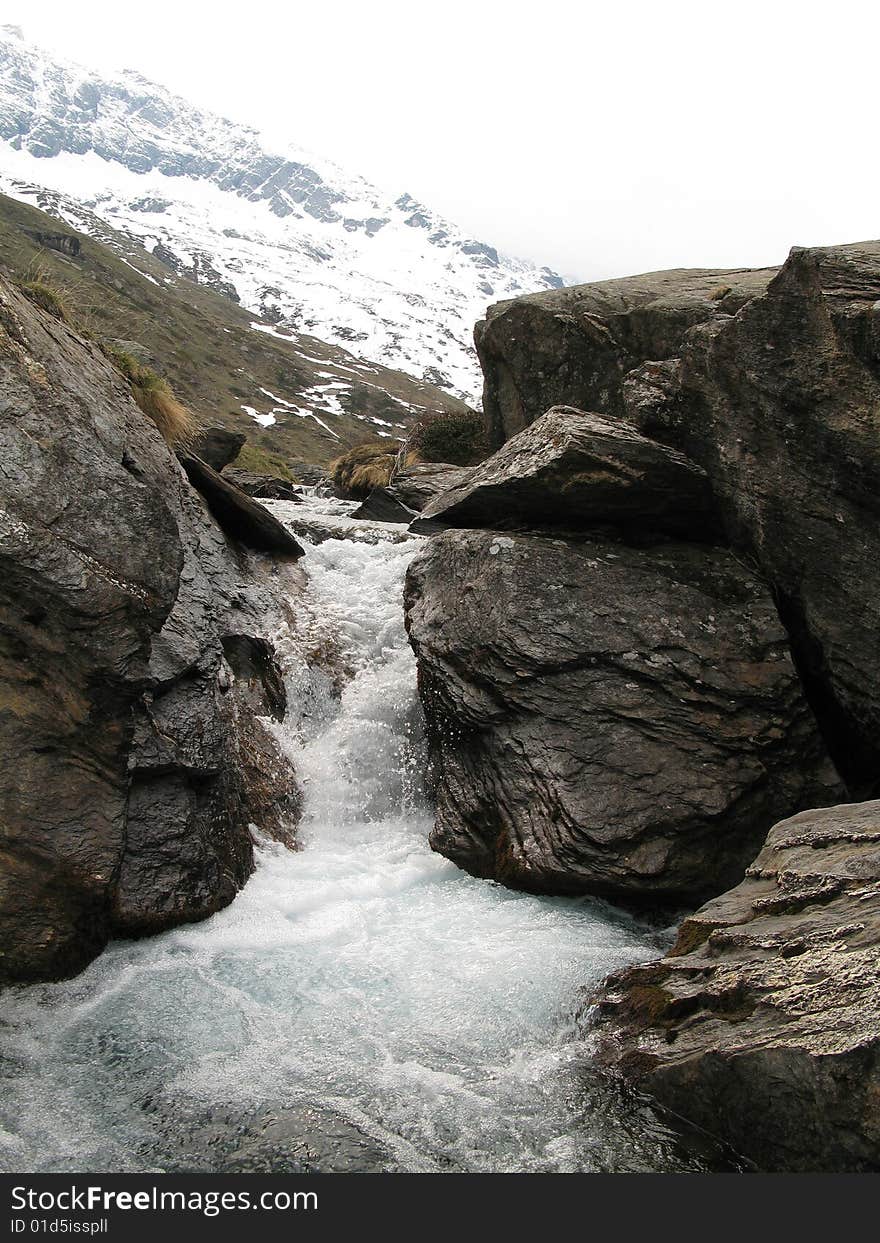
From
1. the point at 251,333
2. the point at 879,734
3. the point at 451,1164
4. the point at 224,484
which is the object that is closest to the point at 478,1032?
the point at 451,1164

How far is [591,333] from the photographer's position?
66.8ft

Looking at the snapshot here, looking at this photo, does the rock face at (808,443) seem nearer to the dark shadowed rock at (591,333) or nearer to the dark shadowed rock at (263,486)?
the dark shadowed rock at (591,333)

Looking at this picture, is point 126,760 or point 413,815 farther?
point 413,815

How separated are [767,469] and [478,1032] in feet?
30.6

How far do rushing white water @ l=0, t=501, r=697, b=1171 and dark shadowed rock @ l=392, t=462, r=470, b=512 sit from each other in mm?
17955

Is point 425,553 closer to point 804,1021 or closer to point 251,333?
point 804,1021

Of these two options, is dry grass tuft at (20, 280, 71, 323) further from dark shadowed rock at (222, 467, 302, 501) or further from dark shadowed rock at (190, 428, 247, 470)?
dark shadowed rock at (222, 467, 302, 501)

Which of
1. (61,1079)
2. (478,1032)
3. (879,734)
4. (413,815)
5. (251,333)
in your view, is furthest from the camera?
(251,333)

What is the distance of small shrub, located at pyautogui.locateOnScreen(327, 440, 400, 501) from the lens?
3922cm

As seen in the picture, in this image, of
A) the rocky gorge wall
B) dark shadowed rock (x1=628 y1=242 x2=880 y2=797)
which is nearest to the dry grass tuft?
the rocky gorge wall

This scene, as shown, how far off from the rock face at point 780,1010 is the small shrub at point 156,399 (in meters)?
14.8

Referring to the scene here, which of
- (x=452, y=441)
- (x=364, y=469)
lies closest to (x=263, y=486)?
(x=364, y=469)

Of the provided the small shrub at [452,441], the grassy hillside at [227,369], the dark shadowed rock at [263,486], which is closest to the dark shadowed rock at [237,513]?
the dark shadowed rock at [263,486]

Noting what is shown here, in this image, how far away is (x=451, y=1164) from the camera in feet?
21.4
